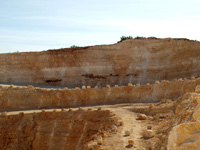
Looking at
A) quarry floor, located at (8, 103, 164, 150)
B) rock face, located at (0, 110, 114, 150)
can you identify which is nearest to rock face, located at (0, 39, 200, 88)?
quarry floor, located at (8, 103, 164, 150)

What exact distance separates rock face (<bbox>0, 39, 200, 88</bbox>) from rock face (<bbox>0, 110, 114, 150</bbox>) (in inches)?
330

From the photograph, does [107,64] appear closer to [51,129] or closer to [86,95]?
[86,95]

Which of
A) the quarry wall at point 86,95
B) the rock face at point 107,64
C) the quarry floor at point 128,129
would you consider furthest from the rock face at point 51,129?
the rock face at point 107,64

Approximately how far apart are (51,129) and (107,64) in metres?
10.6

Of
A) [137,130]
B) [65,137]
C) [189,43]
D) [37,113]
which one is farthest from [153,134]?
[189,43]

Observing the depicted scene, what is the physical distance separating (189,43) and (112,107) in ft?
30.0

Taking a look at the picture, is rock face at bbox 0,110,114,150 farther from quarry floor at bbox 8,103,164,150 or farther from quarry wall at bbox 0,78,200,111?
quarry wall at bbox 0,78,200,111

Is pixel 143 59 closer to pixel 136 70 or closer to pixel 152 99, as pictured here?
pixel 136 70

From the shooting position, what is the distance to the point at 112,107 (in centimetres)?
1906

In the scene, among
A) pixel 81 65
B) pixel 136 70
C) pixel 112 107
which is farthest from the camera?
pixel 81 65

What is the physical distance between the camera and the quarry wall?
19219 millimetres

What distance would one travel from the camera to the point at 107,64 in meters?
26.9

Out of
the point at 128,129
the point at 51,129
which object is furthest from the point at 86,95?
the point at 128,129

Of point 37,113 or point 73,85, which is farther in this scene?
point 73,85
